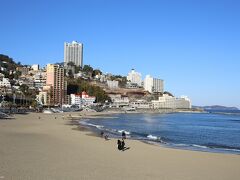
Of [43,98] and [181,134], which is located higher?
[43,98]

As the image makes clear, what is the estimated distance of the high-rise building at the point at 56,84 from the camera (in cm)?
16212

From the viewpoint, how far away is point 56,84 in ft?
550

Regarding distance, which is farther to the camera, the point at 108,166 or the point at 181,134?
the point at 181,134

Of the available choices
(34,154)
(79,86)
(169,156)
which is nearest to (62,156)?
(34,154)

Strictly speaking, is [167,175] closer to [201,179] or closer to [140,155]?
[201,179]

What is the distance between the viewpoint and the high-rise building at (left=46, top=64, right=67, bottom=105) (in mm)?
162125

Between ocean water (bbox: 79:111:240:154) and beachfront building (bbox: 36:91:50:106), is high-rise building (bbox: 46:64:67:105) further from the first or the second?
ocean water (bbox: 79:111:240:154)

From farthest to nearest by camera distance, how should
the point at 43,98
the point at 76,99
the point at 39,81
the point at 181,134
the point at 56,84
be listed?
the point at 39,81 → the point at 76,99 → the point at 56,84 → the point at 43,98 → the point at 181,134

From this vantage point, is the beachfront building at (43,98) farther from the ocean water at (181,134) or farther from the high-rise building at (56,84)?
the ocean water at (181,134)

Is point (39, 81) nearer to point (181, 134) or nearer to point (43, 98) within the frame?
point (43, 98)

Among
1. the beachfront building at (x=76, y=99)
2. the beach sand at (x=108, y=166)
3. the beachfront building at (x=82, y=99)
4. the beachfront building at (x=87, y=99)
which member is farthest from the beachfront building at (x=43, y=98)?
the beach sand at (x=108, y=166)

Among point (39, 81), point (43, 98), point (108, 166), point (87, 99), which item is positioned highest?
point (39, 81)

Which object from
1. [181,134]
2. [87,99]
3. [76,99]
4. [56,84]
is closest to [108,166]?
[181,134]

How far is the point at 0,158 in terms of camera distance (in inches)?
675
